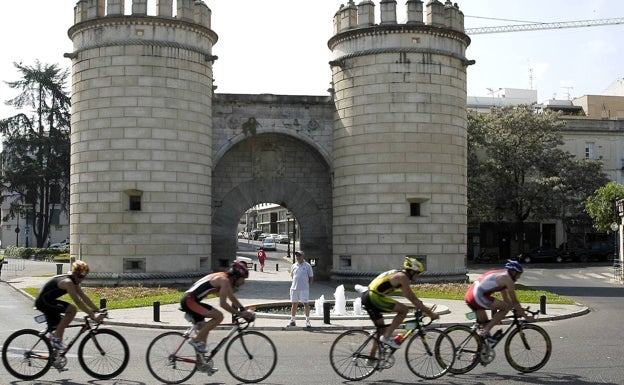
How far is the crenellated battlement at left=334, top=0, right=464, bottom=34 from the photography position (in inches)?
1051

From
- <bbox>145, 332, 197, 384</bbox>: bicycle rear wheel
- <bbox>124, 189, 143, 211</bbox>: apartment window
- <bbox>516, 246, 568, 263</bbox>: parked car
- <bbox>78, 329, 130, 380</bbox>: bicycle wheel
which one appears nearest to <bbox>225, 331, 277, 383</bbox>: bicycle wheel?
<bbox>145, 332, 197, 384</bbox>: bicycle rear wheel

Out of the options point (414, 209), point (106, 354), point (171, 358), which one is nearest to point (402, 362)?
point (171, 358)

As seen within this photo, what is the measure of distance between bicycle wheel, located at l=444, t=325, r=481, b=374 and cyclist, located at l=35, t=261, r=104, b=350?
202 inches

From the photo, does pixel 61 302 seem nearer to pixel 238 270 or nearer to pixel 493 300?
pixel 238 270

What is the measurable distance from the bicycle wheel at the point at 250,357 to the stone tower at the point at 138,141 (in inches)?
613

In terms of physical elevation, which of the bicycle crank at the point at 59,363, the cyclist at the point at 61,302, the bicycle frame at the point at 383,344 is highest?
the cyclist at the point at 61,302

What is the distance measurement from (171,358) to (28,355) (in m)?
2.08

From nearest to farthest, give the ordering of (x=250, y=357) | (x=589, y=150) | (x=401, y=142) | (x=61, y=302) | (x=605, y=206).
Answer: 1. (x=250, y=357)
2. (x=61, y=302)
3. (x=401, y=142)
4. (x=605, y=206)
5. (x=589, y=150)

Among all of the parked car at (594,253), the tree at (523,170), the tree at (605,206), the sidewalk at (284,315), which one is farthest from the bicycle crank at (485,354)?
the parked car at (594,253)

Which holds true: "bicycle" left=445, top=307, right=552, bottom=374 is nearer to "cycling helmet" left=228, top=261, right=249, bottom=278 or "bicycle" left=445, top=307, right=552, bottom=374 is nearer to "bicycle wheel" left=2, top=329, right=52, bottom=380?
"cycling helmet" left=228, top=261, right=249, bottom=278

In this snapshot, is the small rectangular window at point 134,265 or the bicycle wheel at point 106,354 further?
the small rectangular window at point 134,265

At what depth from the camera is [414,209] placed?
26.2m

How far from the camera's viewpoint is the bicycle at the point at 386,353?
9.98m

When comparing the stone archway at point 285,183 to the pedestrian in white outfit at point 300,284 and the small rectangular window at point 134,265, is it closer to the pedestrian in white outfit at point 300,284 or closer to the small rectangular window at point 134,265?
the small rectangular window at point 134,265
